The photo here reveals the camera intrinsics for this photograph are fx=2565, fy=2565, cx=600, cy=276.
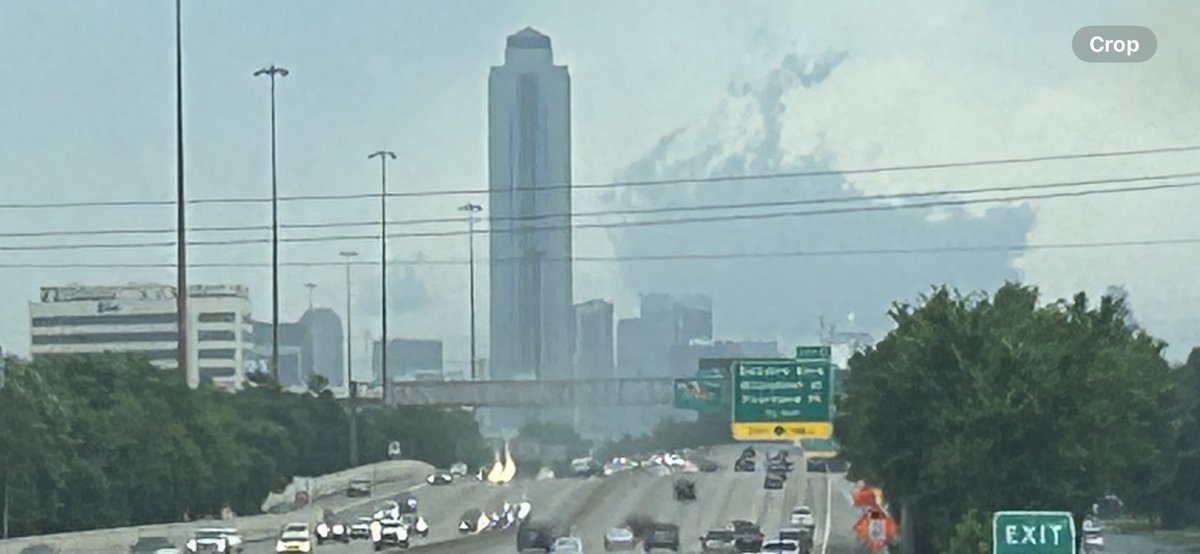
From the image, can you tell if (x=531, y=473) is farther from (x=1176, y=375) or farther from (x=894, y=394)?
(x=894, y=394)

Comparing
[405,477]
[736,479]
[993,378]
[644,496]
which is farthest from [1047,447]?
[405,477]

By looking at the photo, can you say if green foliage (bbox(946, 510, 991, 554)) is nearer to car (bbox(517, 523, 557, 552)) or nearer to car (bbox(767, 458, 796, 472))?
car (bbox(517, 523, 557, 552))

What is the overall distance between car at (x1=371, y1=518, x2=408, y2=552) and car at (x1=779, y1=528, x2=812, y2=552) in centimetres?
1750

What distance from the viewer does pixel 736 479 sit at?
17000 centimetres

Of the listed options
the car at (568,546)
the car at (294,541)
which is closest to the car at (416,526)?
the car at (294,541)

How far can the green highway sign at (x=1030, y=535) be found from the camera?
106ft

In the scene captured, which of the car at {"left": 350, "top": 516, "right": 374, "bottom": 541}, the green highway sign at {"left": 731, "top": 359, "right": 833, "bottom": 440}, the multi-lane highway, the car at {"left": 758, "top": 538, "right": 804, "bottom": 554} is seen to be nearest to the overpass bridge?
the multi-lane highway

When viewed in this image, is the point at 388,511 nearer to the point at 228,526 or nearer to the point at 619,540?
the point at 228,526

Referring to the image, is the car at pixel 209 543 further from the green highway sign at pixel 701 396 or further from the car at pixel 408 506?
the car at pixel 408 506

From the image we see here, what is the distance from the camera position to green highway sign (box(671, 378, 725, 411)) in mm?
105688

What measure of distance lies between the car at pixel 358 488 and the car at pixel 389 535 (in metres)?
44.2

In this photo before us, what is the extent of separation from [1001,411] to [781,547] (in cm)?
1666

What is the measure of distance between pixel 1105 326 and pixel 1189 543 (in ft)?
88.9

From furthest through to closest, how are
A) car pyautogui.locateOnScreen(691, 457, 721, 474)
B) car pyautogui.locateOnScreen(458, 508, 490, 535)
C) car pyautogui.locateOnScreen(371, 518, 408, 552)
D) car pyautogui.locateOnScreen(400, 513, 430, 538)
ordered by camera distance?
car pyautogui.locateOnScreen(691, 457, 721, 474)
car pyautogui.locateOnScreen(458, 508, 490, 535)
car pyautogui.locateOnScreen(400, 513, 430, 538)
car pyautogui.locateOnScreen(371, 518, 408, 552)
